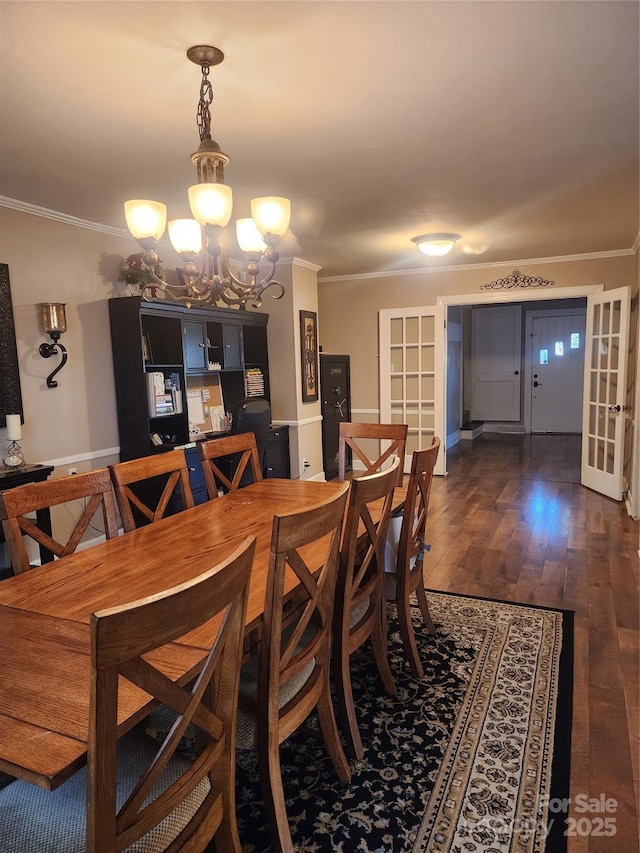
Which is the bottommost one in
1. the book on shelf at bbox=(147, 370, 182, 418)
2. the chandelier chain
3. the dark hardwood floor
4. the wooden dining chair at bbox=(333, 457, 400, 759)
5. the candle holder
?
the dark hardwood floor

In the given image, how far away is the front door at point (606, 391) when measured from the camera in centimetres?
504

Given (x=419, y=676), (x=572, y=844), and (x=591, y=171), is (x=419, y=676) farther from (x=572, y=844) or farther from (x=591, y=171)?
(x=591, y=171)

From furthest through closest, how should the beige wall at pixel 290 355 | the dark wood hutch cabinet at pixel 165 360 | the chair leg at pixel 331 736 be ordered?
the beige wall at pixel 290 355 → the dark wood hutch cabinet at pixel 165 360 → the chair leg at pixel 331 736

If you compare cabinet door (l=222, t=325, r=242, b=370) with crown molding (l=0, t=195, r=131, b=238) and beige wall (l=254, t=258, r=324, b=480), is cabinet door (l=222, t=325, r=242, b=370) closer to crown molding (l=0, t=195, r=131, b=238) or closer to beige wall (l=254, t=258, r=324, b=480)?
beige wall (l=254, t=258, r=324, b=480)

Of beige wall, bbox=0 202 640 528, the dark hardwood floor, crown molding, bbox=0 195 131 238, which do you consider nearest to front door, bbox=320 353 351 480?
beige wall, bbox=0 202 640 528

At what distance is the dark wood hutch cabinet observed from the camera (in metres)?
3.86

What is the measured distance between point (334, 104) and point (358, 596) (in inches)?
78.3

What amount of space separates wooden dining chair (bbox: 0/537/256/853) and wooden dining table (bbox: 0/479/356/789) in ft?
0.29

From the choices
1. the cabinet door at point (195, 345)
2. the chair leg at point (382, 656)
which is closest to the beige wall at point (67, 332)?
the cabinet door at point (195, 345)

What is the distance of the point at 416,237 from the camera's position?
15.1 ft

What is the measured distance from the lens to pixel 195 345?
176 inches

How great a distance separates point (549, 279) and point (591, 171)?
2.87 meters

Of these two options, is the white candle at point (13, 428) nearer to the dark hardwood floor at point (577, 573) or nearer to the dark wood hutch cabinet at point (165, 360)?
the dark wood hutch cabinet at point (165, 360)

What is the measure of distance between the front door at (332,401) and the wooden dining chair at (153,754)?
16.1ft
